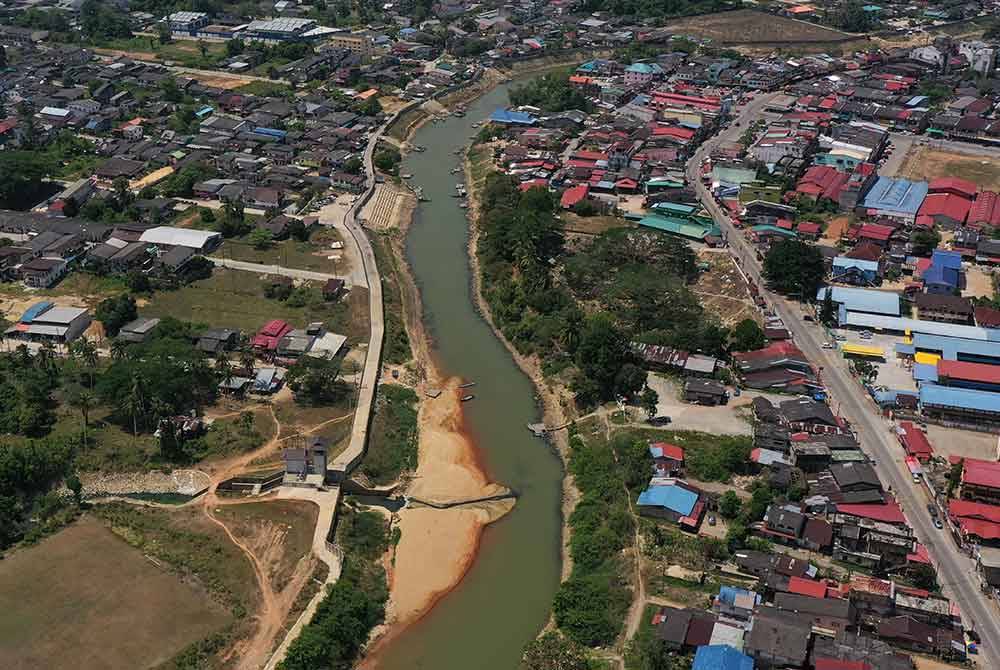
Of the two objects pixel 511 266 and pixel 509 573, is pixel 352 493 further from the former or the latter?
pixel 511 266

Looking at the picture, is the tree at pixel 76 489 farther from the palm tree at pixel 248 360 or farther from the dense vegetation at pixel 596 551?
the dense vegetation at pixel 596 551

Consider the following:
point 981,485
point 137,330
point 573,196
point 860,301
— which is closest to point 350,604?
point 137,330

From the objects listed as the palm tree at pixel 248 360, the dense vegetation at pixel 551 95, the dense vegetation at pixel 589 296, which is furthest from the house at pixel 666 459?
the dense vegetation at pixel 551 95

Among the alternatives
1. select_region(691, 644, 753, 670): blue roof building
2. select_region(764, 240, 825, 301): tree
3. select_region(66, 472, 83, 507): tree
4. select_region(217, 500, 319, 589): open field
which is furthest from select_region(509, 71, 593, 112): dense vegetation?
select_region(691, 644, 753, 670): blue roof building

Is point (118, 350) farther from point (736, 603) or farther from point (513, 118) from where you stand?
point (513, 118)

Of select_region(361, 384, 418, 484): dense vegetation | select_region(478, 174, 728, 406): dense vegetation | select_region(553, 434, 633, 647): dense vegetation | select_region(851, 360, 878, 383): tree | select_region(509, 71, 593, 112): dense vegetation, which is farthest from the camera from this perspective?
select_region(509, 71, 593, 112): dense vegetation

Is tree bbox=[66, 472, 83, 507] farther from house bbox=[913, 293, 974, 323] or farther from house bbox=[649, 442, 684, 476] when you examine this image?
house bbox=[913, 293, 974, 323]
